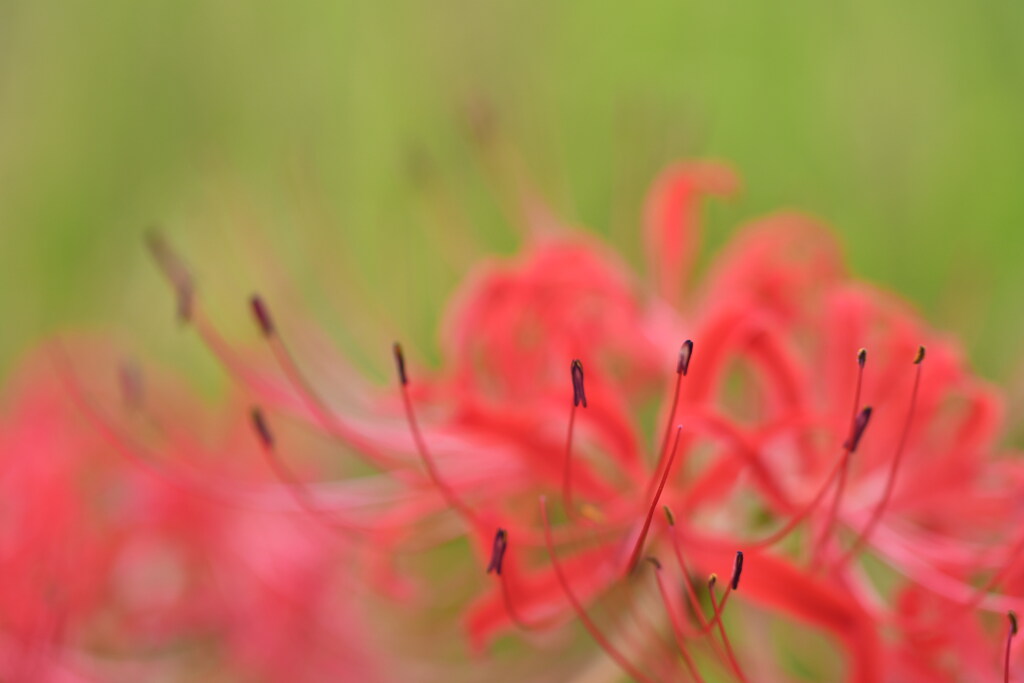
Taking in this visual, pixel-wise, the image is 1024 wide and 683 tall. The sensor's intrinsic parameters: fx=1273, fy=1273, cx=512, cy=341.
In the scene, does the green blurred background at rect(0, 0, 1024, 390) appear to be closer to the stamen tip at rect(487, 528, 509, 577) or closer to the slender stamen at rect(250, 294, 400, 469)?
the slender stamen at rect(250, 294, 400, 469)

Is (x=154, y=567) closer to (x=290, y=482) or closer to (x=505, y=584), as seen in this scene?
(x=290, y=482)

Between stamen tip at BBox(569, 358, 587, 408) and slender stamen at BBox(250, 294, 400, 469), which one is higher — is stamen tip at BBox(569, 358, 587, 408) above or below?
above

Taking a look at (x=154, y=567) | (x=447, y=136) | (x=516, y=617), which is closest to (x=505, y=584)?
(x=516, y=617)

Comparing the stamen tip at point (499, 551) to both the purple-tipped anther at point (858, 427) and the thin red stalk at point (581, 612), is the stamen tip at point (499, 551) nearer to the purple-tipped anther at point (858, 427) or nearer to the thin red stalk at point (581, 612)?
the thin red stalk at point (581, 612)

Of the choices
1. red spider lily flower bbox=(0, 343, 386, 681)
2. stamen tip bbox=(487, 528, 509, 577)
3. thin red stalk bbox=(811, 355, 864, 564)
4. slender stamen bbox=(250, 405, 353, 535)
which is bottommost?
red spider lily flower bbox=(0, 343, 386, 681)

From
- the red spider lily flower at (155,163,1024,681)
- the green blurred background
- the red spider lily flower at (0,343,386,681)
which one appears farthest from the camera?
the green blurred background

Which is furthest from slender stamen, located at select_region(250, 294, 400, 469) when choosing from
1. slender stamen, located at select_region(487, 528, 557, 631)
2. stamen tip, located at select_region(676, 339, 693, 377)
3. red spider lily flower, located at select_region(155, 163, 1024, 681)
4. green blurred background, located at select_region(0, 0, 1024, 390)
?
green blurred background, located at select_region(0, 0, 1024, 390)

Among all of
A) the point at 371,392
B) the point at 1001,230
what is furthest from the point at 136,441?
the point at 1001,230

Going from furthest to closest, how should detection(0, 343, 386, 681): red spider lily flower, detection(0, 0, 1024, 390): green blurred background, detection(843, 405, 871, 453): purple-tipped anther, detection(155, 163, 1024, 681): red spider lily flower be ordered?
detection(0, 0, 1024, 390): green blurred background
detection(0, 343, 386, 681): red spider lily flower
detection(155, 163, 1024, 681): red spider lily flower
detection(843, 405, 871, 453): purple-tipped anther
